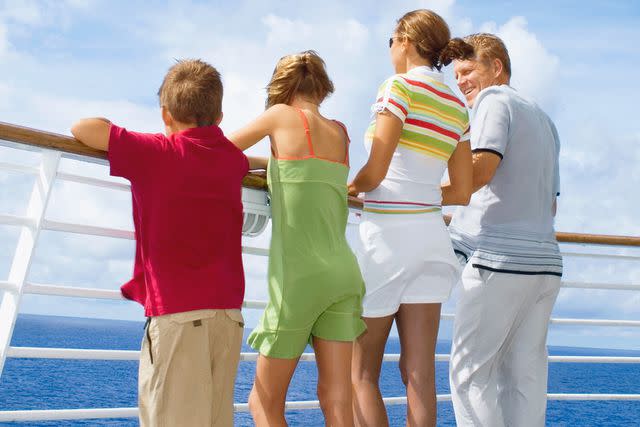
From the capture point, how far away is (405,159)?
1868mm

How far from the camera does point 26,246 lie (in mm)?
1892

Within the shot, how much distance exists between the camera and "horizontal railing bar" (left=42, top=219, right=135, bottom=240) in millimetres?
1893

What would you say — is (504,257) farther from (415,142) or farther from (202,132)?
(202,132)

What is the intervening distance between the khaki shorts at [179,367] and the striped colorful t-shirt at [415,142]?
55cm

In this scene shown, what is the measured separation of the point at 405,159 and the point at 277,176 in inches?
14.6

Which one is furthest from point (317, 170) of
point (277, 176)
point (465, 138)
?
point (465, 138)

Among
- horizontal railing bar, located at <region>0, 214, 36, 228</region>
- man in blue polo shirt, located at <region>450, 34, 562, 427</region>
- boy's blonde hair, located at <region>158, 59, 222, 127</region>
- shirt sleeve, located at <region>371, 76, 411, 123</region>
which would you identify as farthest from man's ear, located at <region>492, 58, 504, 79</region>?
horizontal railing bar, located at <region>0, 214, 36, 228</region>

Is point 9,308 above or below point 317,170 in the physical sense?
below

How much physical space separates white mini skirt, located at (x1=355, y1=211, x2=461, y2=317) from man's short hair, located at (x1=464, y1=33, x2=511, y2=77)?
689mm

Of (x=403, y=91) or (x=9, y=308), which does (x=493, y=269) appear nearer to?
(x=403, y=91)

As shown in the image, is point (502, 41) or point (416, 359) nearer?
point (416, 359)

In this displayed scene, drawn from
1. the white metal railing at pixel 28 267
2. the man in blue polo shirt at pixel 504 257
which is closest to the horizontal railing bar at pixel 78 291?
the white metal railing at pixel 28 267

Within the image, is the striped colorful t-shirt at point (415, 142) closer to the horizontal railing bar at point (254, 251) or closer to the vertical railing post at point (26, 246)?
the horizontal railing bar at point (254, 251)

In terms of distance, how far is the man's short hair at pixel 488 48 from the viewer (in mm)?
2273
